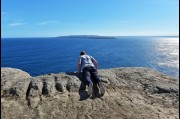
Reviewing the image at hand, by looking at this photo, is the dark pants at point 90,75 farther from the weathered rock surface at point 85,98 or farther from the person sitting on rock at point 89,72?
the weathered rock surface at point 85,98

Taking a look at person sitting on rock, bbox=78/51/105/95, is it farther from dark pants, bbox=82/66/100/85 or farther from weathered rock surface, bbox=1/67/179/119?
weathered rock surface, bbox=1/67/179/119

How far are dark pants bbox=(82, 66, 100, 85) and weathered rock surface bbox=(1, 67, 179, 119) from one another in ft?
1.56

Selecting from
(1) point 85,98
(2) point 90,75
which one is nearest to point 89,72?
(2) point 90,75

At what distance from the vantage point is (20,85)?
48.1 ft

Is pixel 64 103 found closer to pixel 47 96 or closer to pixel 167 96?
pixel 47 96

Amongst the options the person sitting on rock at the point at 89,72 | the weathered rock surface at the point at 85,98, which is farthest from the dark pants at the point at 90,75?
the weathered rock surface at the point at 85,98

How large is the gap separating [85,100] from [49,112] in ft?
7.40

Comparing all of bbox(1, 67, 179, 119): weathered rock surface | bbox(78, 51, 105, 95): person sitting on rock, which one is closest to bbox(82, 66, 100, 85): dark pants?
bbox(78, 51, 105, 95): person sitting on rock

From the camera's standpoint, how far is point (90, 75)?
50.9ft

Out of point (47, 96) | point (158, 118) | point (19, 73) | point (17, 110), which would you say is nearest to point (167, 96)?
point (158, 118)

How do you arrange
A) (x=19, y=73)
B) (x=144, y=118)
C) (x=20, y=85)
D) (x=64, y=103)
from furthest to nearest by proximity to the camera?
(x=19, y=73), (x=20, y=85), (x=64, y=103), (x=144, y=118)

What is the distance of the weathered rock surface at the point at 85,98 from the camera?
1230 cm

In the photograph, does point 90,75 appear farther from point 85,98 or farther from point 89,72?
point 85,98

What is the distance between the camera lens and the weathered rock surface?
12297 millimetres
